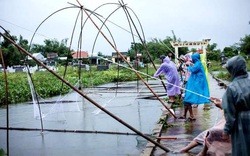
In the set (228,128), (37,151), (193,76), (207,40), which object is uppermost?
(207,40)

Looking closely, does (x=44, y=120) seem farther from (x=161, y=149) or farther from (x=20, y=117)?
(x=161, y=149)

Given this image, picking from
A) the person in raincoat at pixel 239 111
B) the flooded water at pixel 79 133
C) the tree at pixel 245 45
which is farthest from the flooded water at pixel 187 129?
the tree at pixel 245 45

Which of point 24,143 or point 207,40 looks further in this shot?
point 207,40

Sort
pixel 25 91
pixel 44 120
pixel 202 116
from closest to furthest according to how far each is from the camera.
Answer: pixel 202 116 < pixel 44 120 < pixel 25 91

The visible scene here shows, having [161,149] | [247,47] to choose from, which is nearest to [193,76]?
[161,149]

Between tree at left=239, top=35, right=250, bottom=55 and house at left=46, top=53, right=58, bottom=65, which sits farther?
house at left=46, top=53, right=58, bottom=65

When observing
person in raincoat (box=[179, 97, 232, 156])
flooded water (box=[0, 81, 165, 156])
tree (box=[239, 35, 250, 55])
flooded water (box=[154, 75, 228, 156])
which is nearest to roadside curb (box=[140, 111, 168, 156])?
flooded water (box=[154, 75, 228, 156])

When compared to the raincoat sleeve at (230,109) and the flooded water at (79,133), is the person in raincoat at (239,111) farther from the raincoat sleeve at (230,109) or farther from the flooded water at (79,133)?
the flooded water at (79,133)

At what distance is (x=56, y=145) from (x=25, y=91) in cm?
1127

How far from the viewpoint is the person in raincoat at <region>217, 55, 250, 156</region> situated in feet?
11.0

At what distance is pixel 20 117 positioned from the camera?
11438 mm

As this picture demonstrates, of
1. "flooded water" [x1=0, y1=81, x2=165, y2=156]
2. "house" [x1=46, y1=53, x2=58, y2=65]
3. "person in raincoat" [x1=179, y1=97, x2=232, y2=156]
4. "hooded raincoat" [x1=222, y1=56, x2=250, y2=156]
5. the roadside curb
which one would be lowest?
"flooded water" [x1=0, y1=81, x2=165, y2=156]

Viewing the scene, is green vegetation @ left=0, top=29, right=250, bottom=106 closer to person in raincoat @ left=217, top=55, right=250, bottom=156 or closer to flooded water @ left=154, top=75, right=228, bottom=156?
flooded water @ left=154, top=75, right=228, bottom=156

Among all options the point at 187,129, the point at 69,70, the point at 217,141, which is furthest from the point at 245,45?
the point at 217,141
